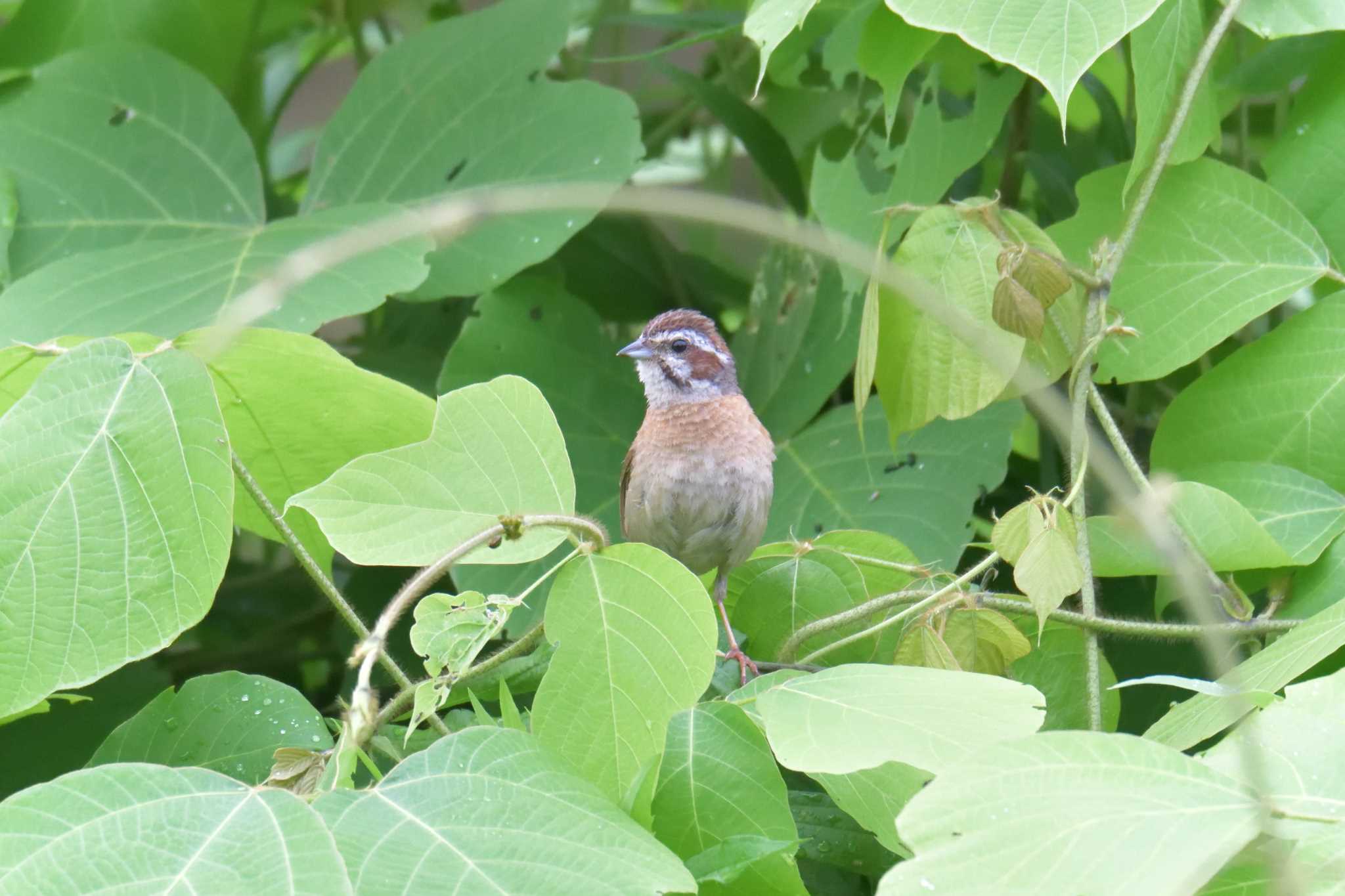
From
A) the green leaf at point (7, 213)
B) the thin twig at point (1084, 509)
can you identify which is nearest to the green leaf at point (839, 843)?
the thin twig at point (1084, 509)

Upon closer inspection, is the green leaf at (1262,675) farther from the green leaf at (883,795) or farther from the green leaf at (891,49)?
the green leaf at (891,49)

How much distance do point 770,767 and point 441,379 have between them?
4.27 feet

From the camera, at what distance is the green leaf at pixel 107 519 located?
132 centimetres

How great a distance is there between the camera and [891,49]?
1921 mm

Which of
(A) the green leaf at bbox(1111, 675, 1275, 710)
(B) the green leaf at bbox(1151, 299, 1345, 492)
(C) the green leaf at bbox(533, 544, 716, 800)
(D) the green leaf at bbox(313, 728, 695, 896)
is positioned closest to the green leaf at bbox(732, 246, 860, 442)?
(B) the green leaf at bbox(1151, 299, 1345, 492)

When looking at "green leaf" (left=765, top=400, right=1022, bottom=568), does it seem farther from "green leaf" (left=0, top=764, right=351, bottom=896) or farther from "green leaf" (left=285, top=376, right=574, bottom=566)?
"green leaf" (left=0, top=764, right=351, bottom=896)

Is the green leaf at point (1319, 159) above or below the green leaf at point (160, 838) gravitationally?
above

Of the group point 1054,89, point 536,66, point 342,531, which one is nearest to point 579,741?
point 342,531

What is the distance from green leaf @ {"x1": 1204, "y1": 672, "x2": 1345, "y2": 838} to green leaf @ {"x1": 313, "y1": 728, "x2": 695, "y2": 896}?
48 cm

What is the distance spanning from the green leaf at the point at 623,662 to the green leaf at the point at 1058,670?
0.56 m

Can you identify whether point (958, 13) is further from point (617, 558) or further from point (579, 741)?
point (579, 741)

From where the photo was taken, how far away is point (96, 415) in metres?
1.37

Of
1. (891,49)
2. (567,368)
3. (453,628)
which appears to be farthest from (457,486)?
(567,368)

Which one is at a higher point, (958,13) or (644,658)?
(958,13)
